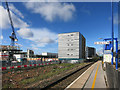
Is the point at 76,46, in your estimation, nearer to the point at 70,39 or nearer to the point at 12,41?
the point at 70,39

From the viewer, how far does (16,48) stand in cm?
4738

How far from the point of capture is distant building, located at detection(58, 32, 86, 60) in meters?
47.1

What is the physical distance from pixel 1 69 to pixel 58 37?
40.8 m

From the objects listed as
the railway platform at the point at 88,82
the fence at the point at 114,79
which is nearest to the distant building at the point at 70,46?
the railway platform at the point at 88,82

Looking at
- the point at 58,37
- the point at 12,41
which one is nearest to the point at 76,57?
the point at 58,37

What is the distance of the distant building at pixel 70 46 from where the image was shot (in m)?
47.1

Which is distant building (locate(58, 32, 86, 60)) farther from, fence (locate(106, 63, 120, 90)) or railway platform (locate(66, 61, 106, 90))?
fence (locate(106, 63, 120, 90))

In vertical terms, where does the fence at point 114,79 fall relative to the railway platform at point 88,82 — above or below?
above

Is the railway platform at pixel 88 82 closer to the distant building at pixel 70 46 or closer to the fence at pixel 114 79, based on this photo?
the fence at pixel 114 79

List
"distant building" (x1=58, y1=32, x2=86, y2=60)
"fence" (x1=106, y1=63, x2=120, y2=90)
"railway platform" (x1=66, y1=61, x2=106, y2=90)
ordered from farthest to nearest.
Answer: "distant building" (x1=58, y1=32, x2=86, y2=60) → "railway platform" (x1=66, y1=61, x2=106, y2=90) → "fence" (x1=106, y1=63, x2=120, y2=90)

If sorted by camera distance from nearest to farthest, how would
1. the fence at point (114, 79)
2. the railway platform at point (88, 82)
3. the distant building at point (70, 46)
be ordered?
the fence at point (114, 79) → the railway platform at point (88, 82) → the distant building at point (70, 46)

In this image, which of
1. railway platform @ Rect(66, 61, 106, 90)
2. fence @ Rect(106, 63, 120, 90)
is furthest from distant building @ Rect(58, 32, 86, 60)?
fence @ Rect(106, 63, 120, 90)

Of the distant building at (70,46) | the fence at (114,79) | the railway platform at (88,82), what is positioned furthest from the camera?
the distant building at (70,46)

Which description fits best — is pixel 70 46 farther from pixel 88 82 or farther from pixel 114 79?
pixel 114 79
